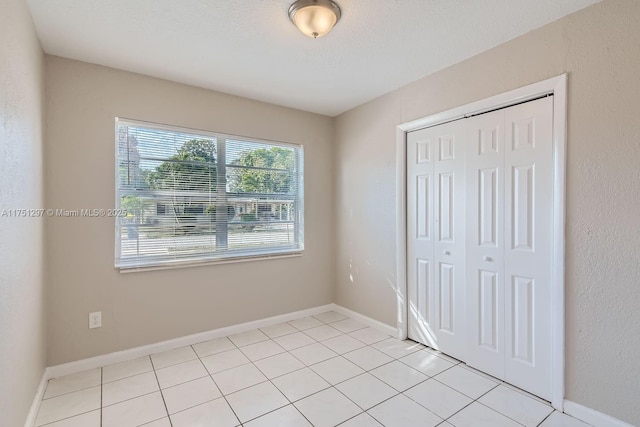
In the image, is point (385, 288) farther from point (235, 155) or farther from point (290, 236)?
point (235, 155)

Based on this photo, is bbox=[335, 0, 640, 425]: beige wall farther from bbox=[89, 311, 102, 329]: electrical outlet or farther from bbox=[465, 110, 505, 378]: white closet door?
bbox=[89, 311, 102, 329]: electrical outlet

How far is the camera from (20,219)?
5.53ft

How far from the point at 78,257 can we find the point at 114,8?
6.03 feet

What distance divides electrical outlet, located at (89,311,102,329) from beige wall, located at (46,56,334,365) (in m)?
0.03

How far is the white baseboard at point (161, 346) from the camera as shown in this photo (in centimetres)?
239

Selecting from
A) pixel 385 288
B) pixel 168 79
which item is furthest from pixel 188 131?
pixel 385 288

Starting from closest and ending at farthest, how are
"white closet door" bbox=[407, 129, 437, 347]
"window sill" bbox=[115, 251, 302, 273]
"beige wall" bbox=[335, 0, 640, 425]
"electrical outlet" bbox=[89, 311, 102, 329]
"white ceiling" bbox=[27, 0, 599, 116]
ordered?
"beige wall" bbox=[335, 0, 640, 425] → "white ceiling" bbox=[27, 0, 599, 116] → "electrical outlet" bbox=[89, 311, 102, 329] → "window sill" bbox=[115, 251, 302, 273] → "white closet door" bbox=[407, 129, 437, 347]

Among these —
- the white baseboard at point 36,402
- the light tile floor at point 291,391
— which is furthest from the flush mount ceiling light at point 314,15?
the white baseboard at point 36,402

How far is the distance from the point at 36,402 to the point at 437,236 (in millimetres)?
3146

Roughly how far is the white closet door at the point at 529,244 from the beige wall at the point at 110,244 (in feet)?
7.55

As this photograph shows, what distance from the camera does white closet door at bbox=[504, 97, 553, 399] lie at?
2035 millimetres

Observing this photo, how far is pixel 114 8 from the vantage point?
184 cm

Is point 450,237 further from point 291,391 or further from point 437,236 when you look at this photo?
point 291,391

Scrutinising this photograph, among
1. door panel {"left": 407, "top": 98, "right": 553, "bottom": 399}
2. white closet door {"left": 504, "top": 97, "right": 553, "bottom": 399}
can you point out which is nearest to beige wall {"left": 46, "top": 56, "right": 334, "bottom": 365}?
door panel {"left": 407, "top": 98, "right": 553, "bottom": 399}
